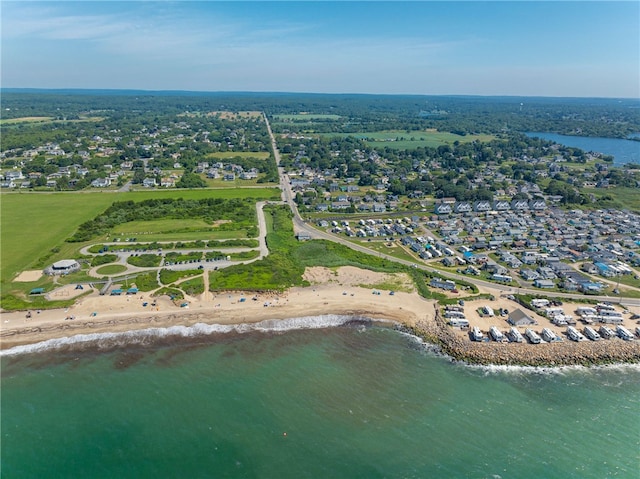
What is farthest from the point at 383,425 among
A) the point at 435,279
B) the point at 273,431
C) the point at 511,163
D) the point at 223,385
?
the point at 511,163

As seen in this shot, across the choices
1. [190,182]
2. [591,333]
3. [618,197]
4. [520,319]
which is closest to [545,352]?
[520,319]

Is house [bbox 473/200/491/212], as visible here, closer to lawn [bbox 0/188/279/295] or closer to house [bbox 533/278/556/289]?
house [bbox 533/278/556/289]

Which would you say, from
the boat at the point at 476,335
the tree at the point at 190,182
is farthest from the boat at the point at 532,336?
the tree at the point at 190,182

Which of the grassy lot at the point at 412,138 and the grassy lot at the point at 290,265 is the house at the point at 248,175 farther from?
the grassy lot at the point at 412,138

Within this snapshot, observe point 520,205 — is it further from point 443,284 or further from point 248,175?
point 248,175

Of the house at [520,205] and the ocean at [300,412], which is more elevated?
the house at [520,205]

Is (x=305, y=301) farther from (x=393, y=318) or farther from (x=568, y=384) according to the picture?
(x=568, y=384)
